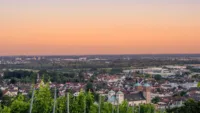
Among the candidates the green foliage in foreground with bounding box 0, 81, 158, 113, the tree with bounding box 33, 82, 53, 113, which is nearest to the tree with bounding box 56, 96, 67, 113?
the green foliage in foreground with bounding box 0, 81, 158, 113

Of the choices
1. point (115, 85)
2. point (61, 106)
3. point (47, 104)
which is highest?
point (47, 104)

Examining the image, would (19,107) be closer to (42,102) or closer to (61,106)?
(42,102)

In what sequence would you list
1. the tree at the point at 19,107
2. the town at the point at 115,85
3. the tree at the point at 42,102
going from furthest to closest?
the town at the point at 115,85 → the tree at the point at 19,107 → the tree at the point at 42,102

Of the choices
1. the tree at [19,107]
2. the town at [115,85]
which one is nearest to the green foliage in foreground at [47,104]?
the tree at [19,107]

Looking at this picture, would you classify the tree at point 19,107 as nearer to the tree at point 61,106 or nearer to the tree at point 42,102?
the tree at point 42,102

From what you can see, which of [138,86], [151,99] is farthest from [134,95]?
[138,86]

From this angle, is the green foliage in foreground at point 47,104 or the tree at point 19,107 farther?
the tree at point 19,107

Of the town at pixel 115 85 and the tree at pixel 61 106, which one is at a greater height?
→ the tree at pixel 61 106

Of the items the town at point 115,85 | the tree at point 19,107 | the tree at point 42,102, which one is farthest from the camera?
the town at point 115,85

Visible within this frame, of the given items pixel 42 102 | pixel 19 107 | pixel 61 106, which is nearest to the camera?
pixel 42 102

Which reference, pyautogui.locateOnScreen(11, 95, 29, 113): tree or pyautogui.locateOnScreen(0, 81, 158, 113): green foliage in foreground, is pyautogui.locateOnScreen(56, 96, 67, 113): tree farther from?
pyautogui.locateOnScreen(11, 95, 29, 113): tree

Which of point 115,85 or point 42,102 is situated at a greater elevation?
point 42,102

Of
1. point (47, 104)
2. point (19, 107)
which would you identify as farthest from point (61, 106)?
point (19, 107)
